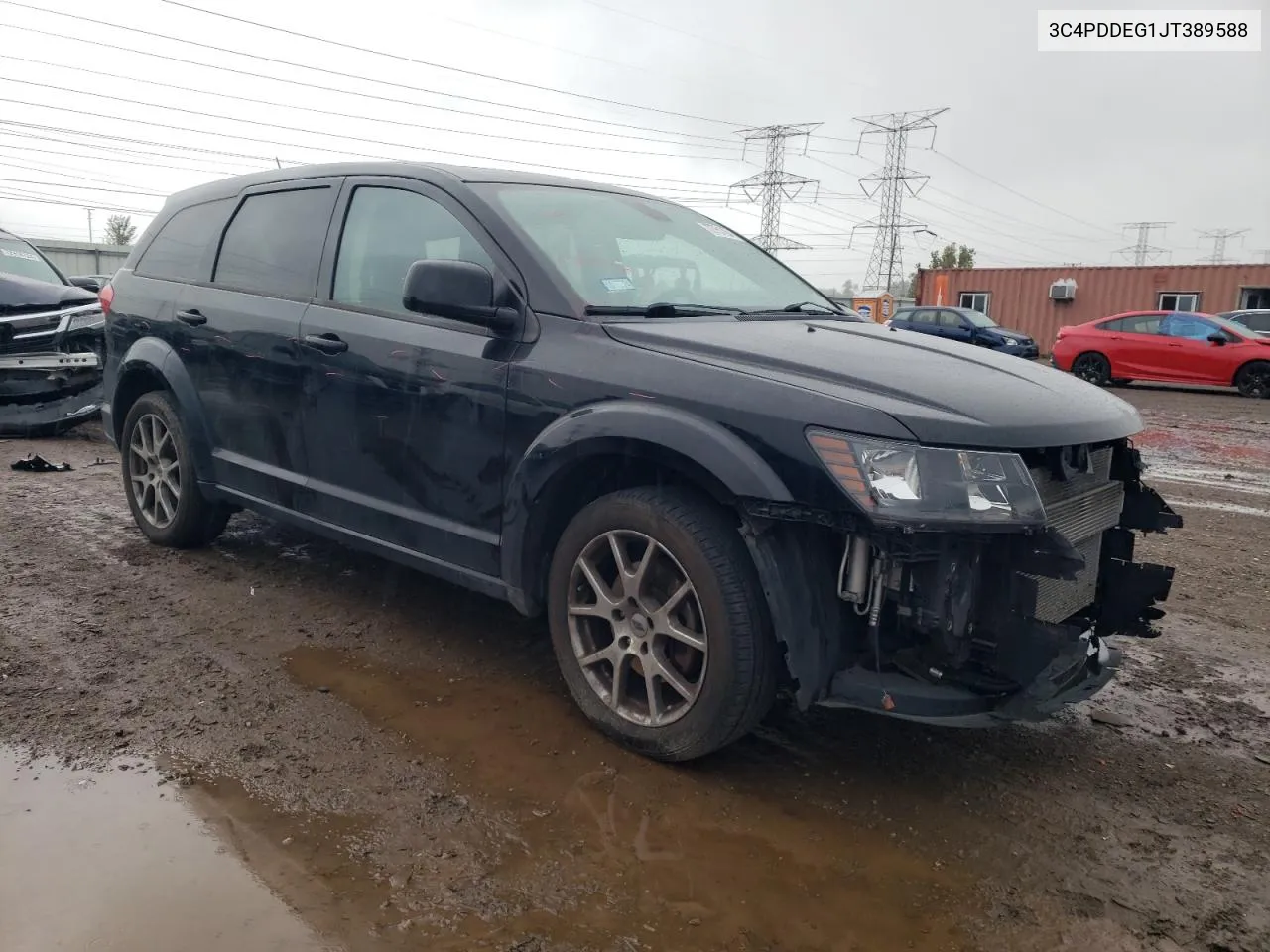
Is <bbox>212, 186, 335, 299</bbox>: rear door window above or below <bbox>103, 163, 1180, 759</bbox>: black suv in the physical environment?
above

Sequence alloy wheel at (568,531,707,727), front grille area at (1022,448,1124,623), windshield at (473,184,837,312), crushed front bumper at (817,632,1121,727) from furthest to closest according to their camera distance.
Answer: windshield at (473,184,837,312) → alloy wheel at (568,531,707,727) → front grille area at (1022,448,1124,623) → crushed front bumper at (817,632,1121,727)

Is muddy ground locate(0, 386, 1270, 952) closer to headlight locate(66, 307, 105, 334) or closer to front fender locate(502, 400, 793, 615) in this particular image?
front fender locate(502, 400, 793, 615)

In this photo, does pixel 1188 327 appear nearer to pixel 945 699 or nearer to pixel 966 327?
pixel 966 327

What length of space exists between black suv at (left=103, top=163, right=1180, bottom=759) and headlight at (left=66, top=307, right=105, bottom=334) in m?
4.76

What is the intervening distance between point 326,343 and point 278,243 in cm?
78

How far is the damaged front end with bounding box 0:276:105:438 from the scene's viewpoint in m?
8.05

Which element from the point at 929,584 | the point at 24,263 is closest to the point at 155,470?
the point at 929,584

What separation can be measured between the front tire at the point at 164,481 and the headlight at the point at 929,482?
336 cm

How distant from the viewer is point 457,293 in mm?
3186

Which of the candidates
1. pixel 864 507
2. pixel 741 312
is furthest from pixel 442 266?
pixel 864 507

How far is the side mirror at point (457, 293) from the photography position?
125 inches

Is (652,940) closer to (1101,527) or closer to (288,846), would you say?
(288,846)

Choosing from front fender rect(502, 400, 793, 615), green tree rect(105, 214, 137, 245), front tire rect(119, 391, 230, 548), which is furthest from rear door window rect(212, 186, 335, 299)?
green tree rect(105, 214, 137, 245)

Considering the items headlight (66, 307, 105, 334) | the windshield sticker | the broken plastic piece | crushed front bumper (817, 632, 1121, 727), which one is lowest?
the broken plastic piece
